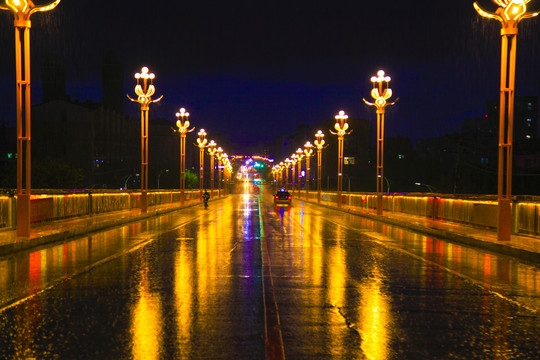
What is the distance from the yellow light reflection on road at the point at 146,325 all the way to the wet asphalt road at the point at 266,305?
0.6 inches

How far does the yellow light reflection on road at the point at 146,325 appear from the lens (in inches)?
215

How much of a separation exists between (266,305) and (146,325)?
1.89 m

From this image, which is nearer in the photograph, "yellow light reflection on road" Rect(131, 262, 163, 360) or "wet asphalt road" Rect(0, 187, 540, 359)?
"yellow light reflection on road" Rect(131, 262, 163, 360)

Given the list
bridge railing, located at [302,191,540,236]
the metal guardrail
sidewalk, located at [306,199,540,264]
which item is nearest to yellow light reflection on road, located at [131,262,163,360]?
sidewalk, located at [306,199,540,264]

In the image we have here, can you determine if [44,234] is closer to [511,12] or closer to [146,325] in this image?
[146,325]

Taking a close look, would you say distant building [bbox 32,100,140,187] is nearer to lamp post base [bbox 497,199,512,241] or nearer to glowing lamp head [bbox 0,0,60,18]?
glowing lamp head [bbox 0,0,60,18]

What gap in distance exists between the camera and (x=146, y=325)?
6512 mm

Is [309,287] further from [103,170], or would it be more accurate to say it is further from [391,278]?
[103,170]

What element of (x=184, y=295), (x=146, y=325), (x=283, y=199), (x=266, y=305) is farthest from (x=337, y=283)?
(x=283, y=199)

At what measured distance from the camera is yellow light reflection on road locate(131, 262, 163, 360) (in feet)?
17.9

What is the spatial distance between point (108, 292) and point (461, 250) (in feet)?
35.0

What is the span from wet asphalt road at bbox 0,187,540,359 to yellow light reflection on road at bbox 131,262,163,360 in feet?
0.05

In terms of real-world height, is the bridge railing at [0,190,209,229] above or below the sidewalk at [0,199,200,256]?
above

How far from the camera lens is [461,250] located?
1567cm
